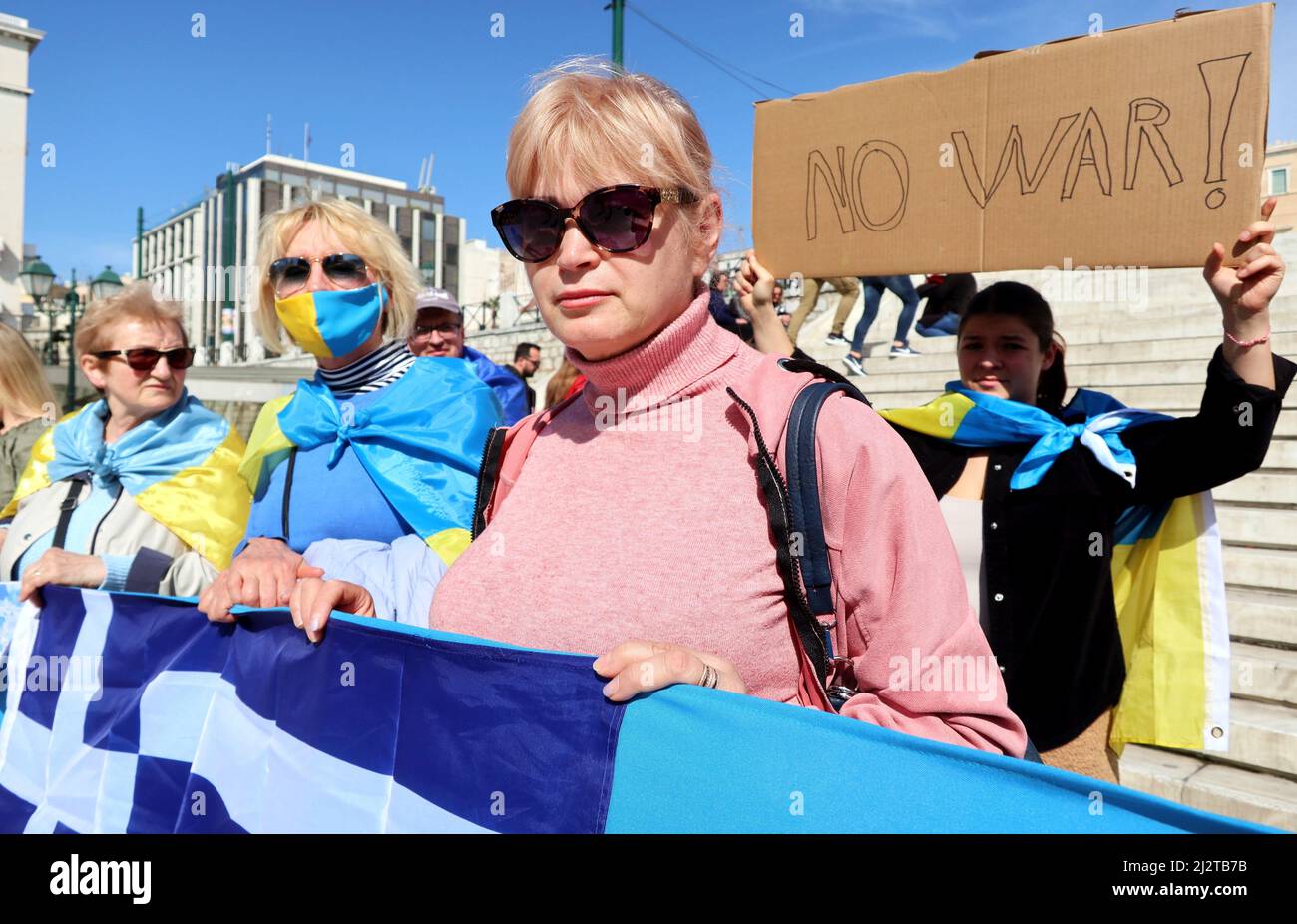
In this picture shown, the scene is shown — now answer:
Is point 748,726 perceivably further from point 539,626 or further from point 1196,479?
point 1196,479

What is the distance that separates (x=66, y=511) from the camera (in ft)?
9.89

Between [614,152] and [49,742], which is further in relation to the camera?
[49,742]

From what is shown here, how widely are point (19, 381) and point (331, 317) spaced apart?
2.92m

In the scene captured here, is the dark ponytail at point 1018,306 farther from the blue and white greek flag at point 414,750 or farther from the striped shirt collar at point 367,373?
the blue and white greek flag at point 414,750

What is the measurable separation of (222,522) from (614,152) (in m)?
2.23

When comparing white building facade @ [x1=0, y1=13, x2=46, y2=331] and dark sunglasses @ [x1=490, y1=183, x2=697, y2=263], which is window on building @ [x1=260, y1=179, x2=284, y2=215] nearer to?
white building facade @ [x1=0, y1=13, x2=46, y2=331]

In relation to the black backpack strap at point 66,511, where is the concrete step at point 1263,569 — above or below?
below

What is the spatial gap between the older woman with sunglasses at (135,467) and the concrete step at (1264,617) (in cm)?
443

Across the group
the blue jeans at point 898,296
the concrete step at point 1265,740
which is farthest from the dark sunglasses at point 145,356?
the blue jeans at point 898,296

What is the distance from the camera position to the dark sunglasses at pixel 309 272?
2.70 metres

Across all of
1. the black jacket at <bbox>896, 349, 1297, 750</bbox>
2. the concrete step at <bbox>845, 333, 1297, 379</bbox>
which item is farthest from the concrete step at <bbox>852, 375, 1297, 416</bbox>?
the black jacket at <bbox>896, 349, 1297, 750</bbox>

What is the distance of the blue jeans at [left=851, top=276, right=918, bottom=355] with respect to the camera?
8805 millimetres
